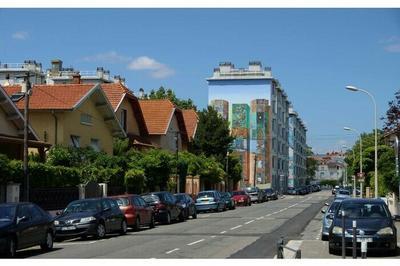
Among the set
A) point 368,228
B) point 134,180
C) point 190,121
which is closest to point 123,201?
point 368,228

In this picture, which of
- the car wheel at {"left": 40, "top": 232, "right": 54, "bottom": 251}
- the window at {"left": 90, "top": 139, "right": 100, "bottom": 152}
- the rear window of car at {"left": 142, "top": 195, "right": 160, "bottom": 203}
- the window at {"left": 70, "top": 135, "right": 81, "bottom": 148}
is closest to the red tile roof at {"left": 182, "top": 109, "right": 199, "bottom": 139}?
the window at {"left": 90, "top": 139, "right": 100, "bottom": 152}

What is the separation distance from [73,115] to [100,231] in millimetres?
19359

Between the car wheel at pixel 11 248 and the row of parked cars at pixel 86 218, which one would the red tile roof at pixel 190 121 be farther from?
the car wheel at pixel 11 248

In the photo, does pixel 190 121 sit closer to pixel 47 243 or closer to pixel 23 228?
pixel 47 243

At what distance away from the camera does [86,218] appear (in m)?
22.6

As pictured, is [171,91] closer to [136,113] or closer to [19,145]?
[136,113]

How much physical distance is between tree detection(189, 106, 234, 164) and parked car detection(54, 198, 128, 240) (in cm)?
4529

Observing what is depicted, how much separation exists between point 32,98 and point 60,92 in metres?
1.83

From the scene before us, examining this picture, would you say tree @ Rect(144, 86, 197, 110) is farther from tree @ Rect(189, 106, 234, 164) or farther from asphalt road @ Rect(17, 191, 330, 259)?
asphalt road @ Rect(17, 191, 330, 259)

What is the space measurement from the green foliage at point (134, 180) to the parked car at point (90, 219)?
1536 cm

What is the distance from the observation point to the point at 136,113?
55656 mm

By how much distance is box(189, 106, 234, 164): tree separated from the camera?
7031 cm

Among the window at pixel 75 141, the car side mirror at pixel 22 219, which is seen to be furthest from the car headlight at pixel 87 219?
the window at pixel 75 141

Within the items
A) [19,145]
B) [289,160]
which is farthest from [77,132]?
[289,160]
